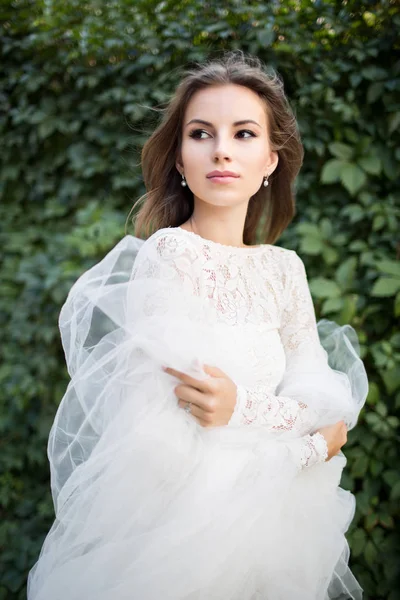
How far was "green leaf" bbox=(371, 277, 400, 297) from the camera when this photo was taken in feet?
7.47

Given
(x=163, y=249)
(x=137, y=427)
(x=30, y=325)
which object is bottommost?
(x=30, y=325)

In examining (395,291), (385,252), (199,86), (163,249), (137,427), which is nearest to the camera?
(137,427)

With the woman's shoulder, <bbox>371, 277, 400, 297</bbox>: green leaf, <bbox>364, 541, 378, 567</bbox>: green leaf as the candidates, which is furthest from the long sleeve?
<bbox>364, 541, 378, 567</bbox>: green leaf

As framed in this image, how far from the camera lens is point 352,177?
2.42 metres

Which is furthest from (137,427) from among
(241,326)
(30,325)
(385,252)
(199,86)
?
(30,325)

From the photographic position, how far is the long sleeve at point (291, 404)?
4.60 ft

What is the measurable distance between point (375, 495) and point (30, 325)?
6.67 ft

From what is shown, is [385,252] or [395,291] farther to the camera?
[385,252]

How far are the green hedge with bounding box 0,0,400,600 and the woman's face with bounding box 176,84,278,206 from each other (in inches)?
27.2

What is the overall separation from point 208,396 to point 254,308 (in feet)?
1.37

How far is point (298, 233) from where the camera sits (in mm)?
2533

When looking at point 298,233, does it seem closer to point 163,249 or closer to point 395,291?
point 395,291

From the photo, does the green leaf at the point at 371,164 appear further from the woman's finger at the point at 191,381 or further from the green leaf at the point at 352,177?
the woman's finger at the point at 191,381

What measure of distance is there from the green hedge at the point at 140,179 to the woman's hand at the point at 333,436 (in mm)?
805
